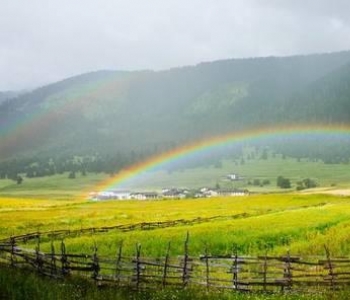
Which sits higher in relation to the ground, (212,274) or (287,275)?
(287,275)

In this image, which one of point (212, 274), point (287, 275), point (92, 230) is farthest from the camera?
point (92, 230)

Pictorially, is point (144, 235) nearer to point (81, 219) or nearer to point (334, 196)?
point (81, 219)

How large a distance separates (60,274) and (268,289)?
11.4 meters

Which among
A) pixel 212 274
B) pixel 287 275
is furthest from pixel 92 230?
pixel 287 275

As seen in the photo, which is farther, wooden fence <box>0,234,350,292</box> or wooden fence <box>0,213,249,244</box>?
wooden fence <box>0,213,249,244</box>

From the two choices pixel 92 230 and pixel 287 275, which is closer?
pixel 287 275

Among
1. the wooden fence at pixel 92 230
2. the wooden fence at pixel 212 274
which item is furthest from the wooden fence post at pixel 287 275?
the wooden fence at pixel 92 230

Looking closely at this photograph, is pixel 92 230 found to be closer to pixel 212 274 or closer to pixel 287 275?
pixel 212 274

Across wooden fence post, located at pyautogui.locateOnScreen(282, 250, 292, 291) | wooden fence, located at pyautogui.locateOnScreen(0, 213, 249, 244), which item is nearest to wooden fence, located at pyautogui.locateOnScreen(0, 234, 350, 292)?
wooden fence post, located at pyautogui.locateOnScreen(282, 250, 292, 291)

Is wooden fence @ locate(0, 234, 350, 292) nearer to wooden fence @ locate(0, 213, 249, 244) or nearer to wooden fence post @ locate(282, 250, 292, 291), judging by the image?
wooden fence post @ locate(282, 250, 292, 291)

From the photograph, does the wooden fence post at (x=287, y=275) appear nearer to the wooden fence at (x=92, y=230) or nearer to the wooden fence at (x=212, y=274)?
the wooden fence at (x=212, y=274)

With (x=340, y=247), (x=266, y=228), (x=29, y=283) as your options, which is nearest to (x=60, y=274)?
(x=29, y=283)

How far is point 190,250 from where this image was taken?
140 ft

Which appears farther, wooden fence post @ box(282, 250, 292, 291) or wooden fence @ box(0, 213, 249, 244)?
wooden fence @ box(0, 213, 249, 244)
